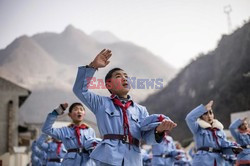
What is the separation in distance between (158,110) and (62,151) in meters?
38.4

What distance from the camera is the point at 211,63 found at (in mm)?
41406

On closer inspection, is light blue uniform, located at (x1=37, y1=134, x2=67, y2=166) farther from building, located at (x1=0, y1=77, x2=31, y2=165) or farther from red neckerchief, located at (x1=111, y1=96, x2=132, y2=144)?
building, located at (x1=0, y1=77, x2=31, y2=165)

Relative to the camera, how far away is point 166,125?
3.96 metres

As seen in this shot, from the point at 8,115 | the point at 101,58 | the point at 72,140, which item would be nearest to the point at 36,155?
the point at 72,140

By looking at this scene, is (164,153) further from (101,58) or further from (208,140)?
(101,58)

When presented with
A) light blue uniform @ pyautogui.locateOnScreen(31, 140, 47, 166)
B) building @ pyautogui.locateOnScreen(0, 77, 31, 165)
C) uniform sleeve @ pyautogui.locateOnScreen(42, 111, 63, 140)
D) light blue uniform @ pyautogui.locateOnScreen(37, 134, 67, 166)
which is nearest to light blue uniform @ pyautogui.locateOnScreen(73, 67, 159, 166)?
uniform sleeve @ pyautogui.locateOnScreen(42, 111, 63, 140)

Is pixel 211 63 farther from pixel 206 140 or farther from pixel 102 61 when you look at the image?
pixel 102 61

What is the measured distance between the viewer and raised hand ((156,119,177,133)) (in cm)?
391

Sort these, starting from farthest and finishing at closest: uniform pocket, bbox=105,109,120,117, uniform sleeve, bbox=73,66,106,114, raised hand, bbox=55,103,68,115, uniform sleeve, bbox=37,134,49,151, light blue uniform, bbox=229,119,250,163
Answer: uniform sleeve, bbox=37,134,49,151
light blue uniform, bbox=229,119,250,163
raised hand, bbox=55,103,68,115
uniform pocket, bbox=105,109,120,117
uniform sleeve, bbox=73,66,106,114

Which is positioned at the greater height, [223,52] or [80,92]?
[223,52]

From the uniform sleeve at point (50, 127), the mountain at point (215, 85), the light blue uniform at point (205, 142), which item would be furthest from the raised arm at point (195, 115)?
the mountain at point (215, 85)

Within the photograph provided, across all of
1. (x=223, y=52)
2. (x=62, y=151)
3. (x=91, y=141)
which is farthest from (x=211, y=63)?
(x=91, y=141)

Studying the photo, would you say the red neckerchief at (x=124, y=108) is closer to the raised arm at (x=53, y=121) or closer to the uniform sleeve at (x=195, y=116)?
the raised arm at (x=53, y=121)

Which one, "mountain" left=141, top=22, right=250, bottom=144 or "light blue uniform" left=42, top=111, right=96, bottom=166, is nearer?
"light blue uniform" left=42, top=111, right=96, bottom=166
